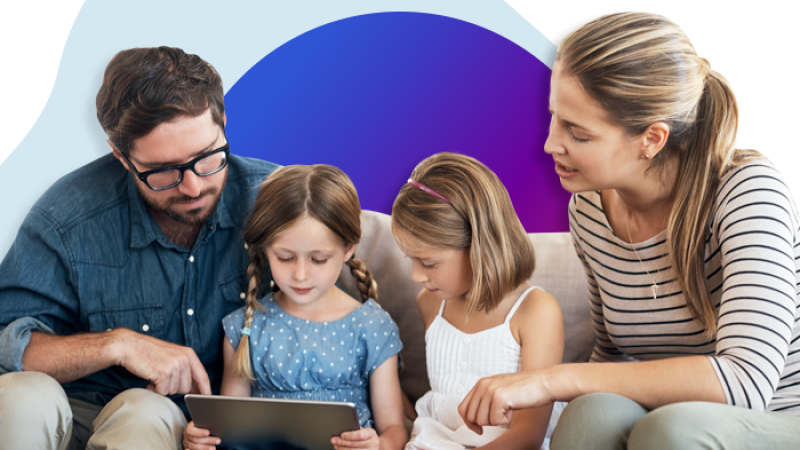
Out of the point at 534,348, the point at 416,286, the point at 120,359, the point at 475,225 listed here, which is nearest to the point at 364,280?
the point at 416,286

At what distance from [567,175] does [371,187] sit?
109 centimetres

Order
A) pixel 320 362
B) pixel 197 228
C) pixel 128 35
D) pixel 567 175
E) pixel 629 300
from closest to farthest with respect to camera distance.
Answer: pixel 567 175, pixel 629 300, pixel 320 362, pixel 197 228, pixel 128 35

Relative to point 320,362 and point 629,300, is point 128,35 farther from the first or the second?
point 629,300

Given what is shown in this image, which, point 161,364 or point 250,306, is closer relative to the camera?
point 161,364

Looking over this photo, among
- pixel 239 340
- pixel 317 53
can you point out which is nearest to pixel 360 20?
pixel 317 53

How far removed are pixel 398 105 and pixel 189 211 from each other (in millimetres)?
938

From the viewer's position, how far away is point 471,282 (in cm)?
150

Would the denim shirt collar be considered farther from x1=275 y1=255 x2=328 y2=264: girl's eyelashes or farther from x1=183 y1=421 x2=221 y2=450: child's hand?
x1=183 y1=421 x2=221 y2=450: child's hand

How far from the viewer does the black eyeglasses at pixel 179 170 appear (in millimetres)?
1539

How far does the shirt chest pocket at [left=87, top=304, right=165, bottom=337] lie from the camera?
5.27 feet

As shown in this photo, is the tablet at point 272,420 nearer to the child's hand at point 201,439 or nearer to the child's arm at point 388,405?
the child's hand at point 201,439

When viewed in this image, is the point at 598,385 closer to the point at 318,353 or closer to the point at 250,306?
the point at 318,353

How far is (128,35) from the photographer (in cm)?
225

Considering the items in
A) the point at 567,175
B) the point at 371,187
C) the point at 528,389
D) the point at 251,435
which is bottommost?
the point at 251,435
